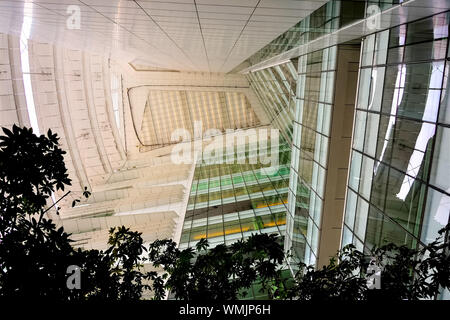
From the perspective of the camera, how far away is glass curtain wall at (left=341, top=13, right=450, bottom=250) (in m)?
5.82

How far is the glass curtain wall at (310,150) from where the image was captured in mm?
11062

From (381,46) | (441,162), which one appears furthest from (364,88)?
(441,162)

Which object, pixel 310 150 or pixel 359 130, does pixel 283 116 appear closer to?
pixel 310 150

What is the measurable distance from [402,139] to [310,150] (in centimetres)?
575

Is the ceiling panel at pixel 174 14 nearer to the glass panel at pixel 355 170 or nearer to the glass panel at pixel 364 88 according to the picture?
the glass panel at pixel 364 88

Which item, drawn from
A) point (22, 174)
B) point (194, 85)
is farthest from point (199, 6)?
point (194, 85)

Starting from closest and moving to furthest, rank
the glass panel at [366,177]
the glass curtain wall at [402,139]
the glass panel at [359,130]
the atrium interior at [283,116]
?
1. the glass curtain wall at [402,139]
2. the atrium interior at [283,116]
3. the glass panel at [366,177]
4. the glass panel at [359,130]

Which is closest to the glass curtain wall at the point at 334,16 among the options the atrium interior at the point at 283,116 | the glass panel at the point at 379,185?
the atrium interior at the point at 283,116

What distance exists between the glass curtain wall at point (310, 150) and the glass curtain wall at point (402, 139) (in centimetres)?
163

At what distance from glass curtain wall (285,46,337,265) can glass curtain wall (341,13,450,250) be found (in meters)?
1.63

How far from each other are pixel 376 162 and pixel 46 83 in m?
17.7

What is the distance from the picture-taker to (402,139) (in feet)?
23.2

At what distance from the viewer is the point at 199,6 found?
5.79m

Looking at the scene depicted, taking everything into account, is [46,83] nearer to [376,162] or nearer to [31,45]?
[31,45]
